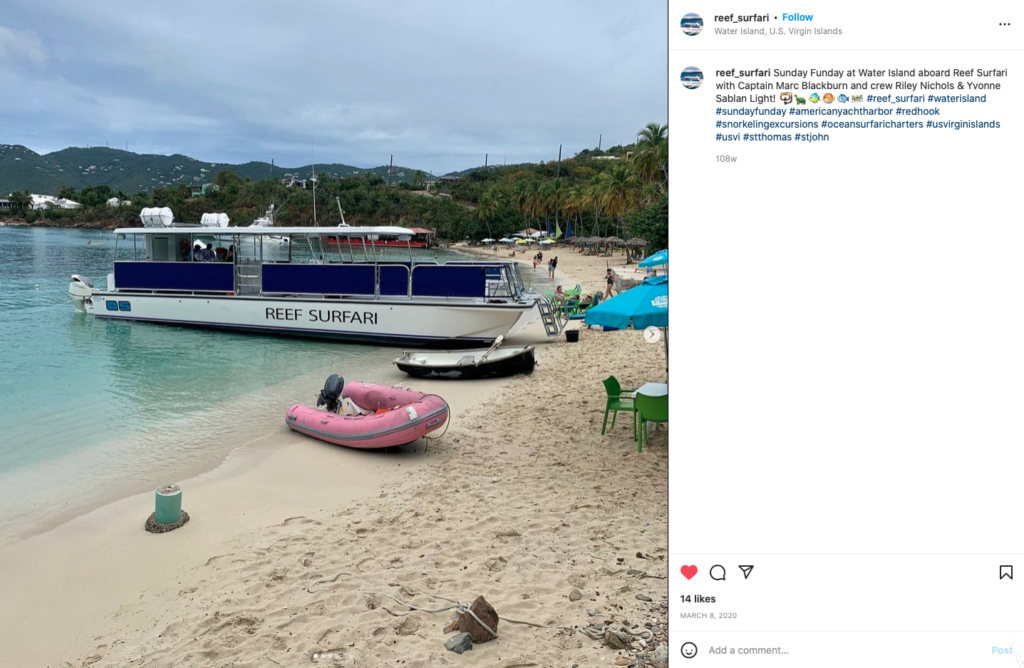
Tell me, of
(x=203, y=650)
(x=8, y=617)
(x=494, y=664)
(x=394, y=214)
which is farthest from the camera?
(x=394, y=214)

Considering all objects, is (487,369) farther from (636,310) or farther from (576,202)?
(576,202)

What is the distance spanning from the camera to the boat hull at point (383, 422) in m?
8.94

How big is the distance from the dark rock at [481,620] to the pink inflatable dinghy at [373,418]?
4.78 meters

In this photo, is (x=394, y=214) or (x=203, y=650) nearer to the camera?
(x=203, y=650)

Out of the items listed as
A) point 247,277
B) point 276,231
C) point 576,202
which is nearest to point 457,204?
point 576,202
